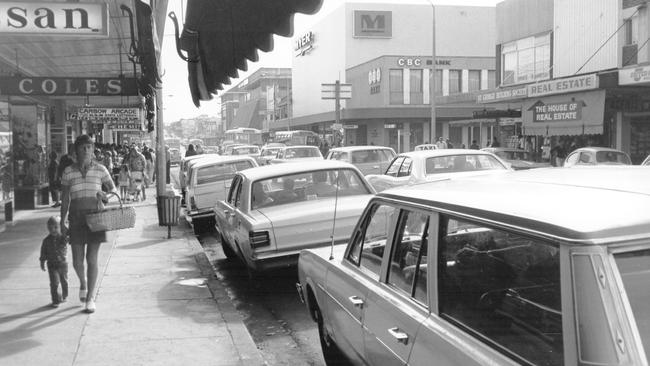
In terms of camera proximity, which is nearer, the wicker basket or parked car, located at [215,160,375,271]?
the wicker basket

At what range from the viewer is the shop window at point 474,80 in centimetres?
5469

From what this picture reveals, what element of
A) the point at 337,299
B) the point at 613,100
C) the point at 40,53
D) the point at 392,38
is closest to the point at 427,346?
the point at 337,299

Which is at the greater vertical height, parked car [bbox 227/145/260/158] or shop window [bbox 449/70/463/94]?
shop window [bbox 449/70/463/94]

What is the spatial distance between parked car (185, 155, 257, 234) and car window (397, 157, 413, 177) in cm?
338

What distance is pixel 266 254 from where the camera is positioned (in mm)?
7570

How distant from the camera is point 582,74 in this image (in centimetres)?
2434

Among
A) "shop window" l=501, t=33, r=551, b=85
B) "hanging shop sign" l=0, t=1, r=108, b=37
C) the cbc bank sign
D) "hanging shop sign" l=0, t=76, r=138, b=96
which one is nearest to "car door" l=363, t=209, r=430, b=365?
"hanging shop sign" l=0, t=1, r=108, b=37

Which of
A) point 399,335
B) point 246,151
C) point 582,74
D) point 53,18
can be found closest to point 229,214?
point 53,18

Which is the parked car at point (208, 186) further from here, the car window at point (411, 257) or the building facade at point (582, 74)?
the building facade at point (582, 74)

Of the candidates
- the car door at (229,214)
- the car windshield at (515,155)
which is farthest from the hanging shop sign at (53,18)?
the car windshield at (515,155)

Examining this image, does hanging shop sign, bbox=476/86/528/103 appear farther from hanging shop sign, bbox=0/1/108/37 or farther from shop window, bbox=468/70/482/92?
shop window, bbox=468/70/482/92

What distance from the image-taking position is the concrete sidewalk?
18.0 feet

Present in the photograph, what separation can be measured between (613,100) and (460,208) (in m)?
24.5

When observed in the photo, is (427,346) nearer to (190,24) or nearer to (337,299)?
(337,299)
